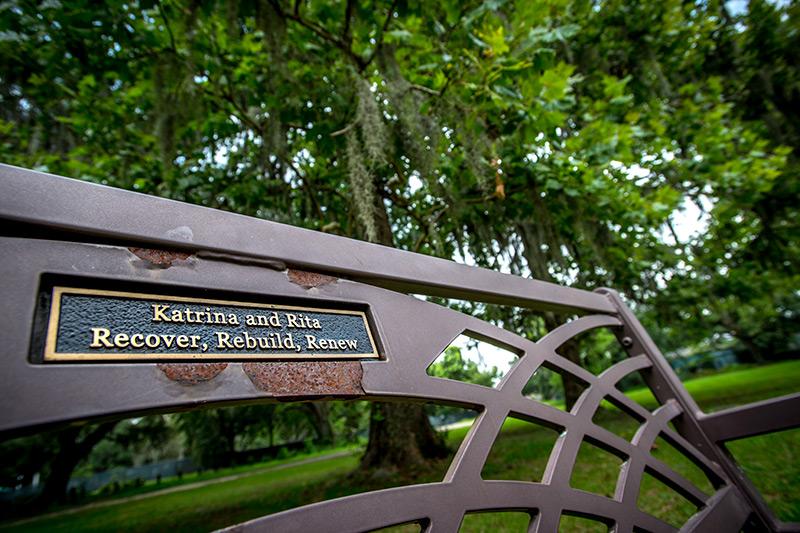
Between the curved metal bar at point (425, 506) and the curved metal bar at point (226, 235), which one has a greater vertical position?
the curved metal bar at point (226, 235)

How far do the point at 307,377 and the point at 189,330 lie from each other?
0.31m

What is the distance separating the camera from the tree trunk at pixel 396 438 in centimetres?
516

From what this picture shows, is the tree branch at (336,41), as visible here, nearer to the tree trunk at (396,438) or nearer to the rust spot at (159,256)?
the tree trunk at (396,438)

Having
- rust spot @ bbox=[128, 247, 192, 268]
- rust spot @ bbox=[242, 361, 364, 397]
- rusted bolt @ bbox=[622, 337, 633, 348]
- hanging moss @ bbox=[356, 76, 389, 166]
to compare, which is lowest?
rusted bolt @ bbox=[622, 337, 633, 348]

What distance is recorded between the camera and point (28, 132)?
475cm

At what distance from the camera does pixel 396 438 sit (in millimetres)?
5270

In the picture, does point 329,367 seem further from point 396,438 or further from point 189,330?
point 396,438

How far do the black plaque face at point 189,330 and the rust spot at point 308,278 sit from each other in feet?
0.26

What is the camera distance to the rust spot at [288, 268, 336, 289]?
3.77 feet

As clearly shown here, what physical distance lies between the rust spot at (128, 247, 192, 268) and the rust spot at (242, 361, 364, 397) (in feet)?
1.07

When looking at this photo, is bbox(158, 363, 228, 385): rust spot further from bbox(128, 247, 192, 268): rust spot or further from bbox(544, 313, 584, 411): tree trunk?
bbox(544, 313, 584, 411): tree trunk

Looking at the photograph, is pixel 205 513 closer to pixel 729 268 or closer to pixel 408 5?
pixel 408 5

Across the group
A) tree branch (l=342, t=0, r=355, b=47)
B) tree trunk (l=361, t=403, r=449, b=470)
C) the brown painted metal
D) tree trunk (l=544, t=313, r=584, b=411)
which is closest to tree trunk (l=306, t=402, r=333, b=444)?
tree trunk (l=361, t=403, r=449, b=470)

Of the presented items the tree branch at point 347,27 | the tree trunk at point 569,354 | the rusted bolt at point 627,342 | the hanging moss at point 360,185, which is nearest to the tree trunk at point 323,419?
the tree trunk at point 569,354
